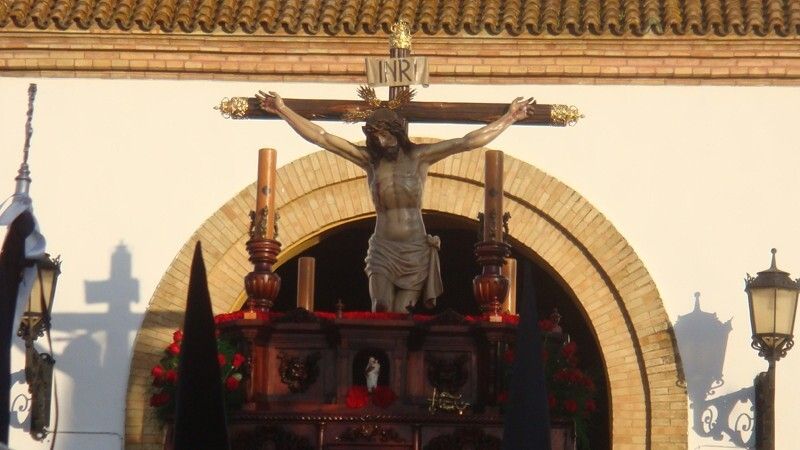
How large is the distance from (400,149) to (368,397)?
1.54m

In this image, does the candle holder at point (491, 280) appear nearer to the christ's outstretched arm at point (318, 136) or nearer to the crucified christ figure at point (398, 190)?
the crucified christ figure at point (398, 190)

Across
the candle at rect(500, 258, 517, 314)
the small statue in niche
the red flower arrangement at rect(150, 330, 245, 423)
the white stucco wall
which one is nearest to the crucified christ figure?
the candle at rect(500, 258, 517, 314)

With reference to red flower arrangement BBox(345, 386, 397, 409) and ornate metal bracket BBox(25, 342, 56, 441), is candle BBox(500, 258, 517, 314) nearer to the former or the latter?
red flower arrangement BBox(345, 386, 397, 409)

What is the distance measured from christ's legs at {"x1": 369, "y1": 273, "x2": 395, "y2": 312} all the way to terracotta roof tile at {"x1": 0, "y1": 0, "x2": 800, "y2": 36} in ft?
15.7

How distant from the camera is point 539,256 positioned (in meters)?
15.6

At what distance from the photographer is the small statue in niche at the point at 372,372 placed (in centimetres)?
1028

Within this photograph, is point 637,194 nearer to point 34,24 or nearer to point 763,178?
point 763,178

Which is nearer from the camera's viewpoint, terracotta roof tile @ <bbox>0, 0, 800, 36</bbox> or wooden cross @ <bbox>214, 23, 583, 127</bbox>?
wooden cross @ <bbox>214, 23, 583, 127</bbox>

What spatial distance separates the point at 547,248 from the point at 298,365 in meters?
5.57

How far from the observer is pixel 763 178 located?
612 inches

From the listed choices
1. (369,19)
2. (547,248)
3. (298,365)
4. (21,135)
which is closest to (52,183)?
(21,135)

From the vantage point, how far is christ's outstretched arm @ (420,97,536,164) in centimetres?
1121

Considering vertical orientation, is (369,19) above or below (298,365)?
above

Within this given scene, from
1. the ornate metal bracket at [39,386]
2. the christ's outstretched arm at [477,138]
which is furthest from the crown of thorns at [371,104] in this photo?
the ornate metal bracket at [39,386]
